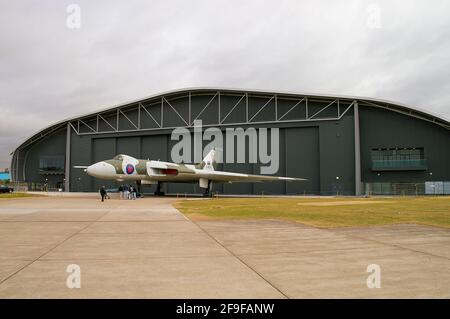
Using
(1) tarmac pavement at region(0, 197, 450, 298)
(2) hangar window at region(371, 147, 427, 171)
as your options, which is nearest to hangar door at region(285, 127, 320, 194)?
(2) hangar window at region(371, 147, 427, 171)

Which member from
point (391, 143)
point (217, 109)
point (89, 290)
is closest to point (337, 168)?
point (391, 143)

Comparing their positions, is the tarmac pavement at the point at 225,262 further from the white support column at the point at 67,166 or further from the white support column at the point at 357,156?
the white support column at the point at 67,166

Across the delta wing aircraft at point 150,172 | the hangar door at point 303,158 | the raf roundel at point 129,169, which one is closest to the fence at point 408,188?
the hangar door at point 303,158

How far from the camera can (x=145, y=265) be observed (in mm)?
6969

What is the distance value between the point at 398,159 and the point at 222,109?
25938 millimetres

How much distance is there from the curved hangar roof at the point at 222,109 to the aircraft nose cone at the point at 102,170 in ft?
64.5

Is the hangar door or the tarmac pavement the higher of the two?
the hangar door

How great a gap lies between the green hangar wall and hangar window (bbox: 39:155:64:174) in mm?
4304

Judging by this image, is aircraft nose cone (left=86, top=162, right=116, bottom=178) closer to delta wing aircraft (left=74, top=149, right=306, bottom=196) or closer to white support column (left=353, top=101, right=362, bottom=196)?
delta wing aircraft (left=74, top=149, right=306, bottom=196)

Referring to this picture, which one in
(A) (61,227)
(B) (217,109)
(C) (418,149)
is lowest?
(A) (61,227)

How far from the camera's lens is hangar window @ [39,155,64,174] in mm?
66188
